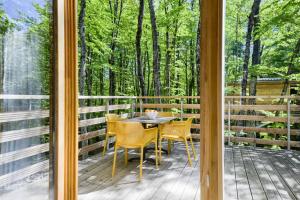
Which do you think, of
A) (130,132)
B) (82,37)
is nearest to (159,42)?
(82,37)

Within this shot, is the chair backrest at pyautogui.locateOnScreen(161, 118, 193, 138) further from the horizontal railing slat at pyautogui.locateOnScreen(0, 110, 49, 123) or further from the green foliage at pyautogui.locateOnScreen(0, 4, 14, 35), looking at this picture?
the green foliage at pyautogui.locateOnScreen(0, 4, 14, 35)

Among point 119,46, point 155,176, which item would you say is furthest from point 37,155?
point 119,46

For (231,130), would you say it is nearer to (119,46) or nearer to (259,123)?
(259,123)

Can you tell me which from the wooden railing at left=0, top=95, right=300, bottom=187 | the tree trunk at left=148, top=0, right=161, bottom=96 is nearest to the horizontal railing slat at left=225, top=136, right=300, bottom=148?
the wooden railing at left=0, top=95, right=300, bottom=187

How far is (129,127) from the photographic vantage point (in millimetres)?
2723

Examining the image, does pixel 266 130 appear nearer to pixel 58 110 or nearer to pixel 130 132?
pixel 58 110

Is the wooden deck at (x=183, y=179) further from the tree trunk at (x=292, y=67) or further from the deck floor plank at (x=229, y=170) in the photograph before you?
the tree trunk at (x=292, y=67)

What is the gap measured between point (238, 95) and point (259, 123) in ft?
0.75

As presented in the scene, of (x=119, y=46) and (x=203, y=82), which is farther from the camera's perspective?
(x=119, y=46)

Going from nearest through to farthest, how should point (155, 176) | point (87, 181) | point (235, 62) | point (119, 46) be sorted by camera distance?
point (235, 62), point (87, 181), point (155, 176), point (119, 46)

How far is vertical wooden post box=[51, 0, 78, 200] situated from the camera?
1.62 meters

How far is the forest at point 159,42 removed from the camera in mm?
1376

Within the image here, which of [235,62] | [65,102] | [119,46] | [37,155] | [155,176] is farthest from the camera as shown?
[119,46]

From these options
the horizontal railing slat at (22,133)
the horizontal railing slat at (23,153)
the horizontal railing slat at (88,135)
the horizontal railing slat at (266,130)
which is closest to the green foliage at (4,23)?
the horizontal railing slat at (22,133)
